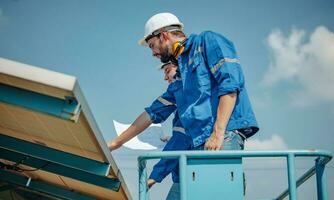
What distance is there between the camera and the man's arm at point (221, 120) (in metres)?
3.38

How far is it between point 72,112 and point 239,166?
1.30 meters

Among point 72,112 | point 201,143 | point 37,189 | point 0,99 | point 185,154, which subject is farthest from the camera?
point 37,189

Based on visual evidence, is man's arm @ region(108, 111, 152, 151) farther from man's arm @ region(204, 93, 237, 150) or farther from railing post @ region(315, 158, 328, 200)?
railing post @ region(315, 158, 328, 200)

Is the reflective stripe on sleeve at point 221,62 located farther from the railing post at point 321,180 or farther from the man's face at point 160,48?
the railing post at point 321,180

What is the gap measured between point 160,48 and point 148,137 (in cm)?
135

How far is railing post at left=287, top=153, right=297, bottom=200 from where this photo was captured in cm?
308

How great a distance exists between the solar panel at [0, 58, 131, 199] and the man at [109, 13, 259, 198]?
801 millimetres

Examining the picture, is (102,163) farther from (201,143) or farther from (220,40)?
(220,40)

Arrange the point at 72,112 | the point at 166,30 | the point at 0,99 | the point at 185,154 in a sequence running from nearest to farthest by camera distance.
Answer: the point at 72,112 → the point at 0,99 → the point at 185,154 → the point at 166,30

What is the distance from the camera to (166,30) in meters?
4.14

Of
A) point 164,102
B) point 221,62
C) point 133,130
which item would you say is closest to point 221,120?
point 221,62

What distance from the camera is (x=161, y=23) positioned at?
13.6 ft

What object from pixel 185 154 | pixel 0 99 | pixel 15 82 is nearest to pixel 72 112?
pixel 15 82

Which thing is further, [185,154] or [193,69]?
[193,69]
